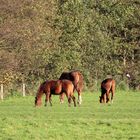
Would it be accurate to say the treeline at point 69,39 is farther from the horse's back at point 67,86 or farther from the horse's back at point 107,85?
the horse's back at point 67,86

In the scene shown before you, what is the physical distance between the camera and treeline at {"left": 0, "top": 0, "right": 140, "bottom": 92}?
49.7 metres

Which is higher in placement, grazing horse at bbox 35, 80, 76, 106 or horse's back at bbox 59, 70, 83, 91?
horse's back at bbox 59, 70, 83, 91

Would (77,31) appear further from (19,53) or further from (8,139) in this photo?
(8,139)

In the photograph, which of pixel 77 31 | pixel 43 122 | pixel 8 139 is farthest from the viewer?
pixel 77 31

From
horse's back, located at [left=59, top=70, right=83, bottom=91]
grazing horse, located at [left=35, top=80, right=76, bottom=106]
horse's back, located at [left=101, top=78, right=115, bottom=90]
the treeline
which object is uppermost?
the treeline

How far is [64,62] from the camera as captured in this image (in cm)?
5462

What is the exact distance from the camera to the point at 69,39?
2277 inches

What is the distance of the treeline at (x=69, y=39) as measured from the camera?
49.7 metres

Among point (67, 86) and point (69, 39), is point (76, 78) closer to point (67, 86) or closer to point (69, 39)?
point (67, 86)

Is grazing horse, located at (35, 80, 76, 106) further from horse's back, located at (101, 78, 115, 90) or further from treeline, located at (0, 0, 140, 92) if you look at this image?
treeline, located at (0, 0, 140, 92)

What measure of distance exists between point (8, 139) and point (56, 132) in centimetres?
196

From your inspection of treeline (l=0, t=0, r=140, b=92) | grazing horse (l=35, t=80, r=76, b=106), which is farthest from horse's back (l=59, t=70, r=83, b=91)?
treeline (l=0, t=0, r=140, b=92)

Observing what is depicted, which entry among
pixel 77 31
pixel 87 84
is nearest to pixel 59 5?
pixel 77 31

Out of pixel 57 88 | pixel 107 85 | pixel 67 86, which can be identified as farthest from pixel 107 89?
pixel 57 88
